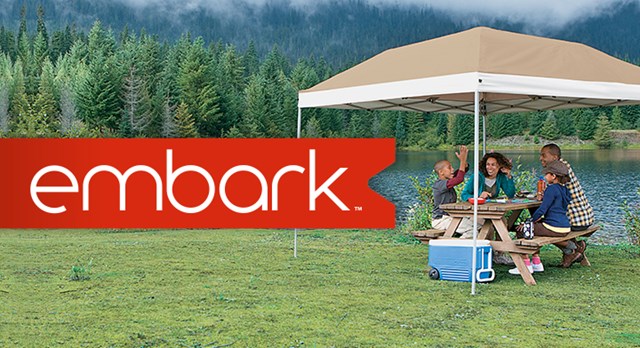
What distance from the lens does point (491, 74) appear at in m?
6.75

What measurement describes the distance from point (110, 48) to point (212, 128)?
3480cm

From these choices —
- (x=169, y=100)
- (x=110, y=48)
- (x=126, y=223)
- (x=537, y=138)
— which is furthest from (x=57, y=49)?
(x=126, y=223)

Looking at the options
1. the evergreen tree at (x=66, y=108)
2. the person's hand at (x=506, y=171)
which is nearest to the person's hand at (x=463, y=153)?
the person's hand at (x=506, y=171)

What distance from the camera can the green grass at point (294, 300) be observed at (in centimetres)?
543

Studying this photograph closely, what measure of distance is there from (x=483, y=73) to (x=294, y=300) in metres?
2.66

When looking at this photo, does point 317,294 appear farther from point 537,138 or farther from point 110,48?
point 110,48

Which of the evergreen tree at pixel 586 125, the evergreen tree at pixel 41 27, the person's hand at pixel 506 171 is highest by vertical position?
the evergreen tree at pixel 41 27

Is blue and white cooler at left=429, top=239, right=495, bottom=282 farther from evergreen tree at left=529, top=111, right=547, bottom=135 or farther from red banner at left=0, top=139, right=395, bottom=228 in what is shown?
evergreen tree at left=529, top=111, right=547, bottom=135

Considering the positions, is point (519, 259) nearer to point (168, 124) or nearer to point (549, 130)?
point (168, 124)

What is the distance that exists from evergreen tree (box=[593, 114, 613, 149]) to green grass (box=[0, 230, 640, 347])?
68342 millimetres

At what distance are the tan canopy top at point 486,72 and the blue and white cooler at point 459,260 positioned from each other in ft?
4.97

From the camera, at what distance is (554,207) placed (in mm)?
7836

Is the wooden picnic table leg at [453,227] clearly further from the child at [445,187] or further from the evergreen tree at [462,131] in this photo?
the evergreen tree at [462,131]

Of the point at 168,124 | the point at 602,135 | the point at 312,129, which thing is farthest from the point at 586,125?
the point at 168,124
